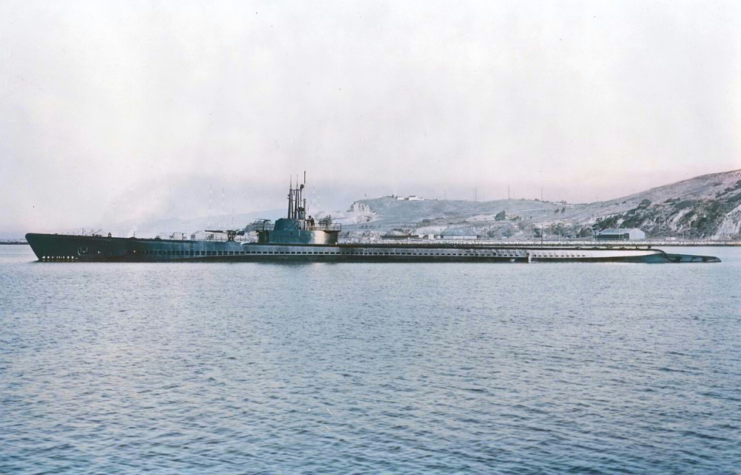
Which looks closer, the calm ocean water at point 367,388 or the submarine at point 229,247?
the calm ocean water at point 367,388

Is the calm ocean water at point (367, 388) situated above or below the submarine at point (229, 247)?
below

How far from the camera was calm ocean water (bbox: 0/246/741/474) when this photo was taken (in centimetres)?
1817

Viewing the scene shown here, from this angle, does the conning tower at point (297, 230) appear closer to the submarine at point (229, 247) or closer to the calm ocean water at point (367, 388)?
the submarine at point (229, 247)

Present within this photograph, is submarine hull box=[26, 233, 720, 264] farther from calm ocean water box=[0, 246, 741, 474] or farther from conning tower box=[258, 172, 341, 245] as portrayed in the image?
calm ocean water box=[0, 246, 741, 474]

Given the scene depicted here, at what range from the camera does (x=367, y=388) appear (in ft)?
82.3

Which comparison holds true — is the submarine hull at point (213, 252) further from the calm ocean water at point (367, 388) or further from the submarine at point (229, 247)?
the calm ocean water at point (367, 388)

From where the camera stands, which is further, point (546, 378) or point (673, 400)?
point (546, 378)

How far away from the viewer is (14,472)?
16969 mm

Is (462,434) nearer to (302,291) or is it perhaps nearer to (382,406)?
(382,406)

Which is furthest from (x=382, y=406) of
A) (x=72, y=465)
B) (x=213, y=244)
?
(x=213, y=244)

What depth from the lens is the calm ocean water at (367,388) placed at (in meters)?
18.2

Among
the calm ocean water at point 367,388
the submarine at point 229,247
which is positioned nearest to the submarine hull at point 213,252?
the submarine at point 229,247

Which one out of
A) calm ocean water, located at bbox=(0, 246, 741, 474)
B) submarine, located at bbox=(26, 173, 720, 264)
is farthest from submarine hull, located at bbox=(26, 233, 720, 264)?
calm ocean water, located at bbox=(0, 246, 741, 474)

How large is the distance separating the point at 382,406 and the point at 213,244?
9326 centimetres
